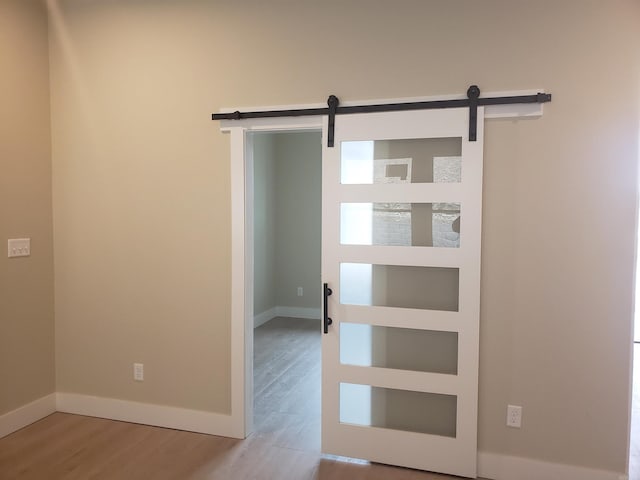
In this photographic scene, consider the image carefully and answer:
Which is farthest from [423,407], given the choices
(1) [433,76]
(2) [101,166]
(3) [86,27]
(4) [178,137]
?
(3) [86,27]

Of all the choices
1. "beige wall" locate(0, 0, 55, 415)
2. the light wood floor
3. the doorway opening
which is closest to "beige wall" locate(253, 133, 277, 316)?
the doorway opening

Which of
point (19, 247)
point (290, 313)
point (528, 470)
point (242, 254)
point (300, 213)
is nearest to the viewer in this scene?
point (528, 470)

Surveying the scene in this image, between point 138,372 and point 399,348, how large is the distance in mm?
1954

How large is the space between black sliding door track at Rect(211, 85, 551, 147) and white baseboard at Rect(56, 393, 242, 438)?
82.2 inches

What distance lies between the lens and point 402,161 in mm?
2877

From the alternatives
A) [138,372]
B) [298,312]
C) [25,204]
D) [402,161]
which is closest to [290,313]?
[298,312]

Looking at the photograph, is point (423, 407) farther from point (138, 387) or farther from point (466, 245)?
point (138, 387)

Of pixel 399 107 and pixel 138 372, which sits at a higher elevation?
pixel 399 107

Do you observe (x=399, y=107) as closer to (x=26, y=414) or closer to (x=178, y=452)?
(x=178, y=452)

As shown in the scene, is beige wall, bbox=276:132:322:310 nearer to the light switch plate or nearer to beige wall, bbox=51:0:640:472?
beige wall, bbox=51:0:640:472

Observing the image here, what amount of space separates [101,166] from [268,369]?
2.49m

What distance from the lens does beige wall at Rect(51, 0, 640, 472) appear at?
261 cm

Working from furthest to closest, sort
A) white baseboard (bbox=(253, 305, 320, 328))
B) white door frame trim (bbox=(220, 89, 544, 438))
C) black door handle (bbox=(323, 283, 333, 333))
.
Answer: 1. white baseboard (bbox=(253, 305, 320, 328))
2. white door frame trim (bbox=(220, 89, 544, 438))
3. black door handle (bbox=(323, 283, 333, 333))

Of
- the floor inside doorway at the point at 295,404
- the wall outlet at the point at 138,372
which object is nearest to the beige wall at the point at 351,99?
the wall outlet at the point at 138,372
